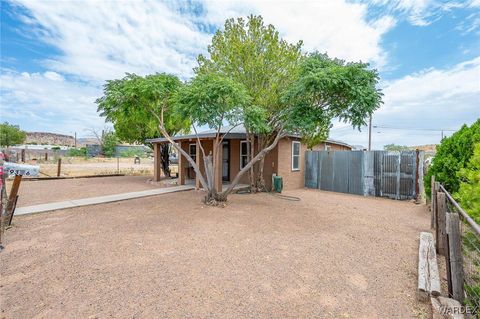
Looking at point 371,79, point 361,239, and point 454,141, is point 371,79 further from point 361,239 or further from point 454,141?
point 361,239

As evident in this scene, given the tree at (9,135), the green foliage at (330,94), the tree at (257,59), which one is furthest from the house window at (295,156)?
the tree at (9,135)

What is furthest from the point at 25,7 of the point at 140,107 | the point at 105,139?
the point at 105,139

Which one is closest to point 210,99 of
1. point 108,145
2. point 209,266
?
point 209,266

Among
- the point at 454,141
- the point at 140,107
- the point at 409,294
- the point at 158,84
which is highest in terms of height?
the point at 158,84

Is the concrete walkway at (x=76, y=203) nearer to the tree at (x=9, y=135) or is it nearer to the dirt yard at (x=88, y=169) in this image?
the dirt yard at (x=88, y=169)

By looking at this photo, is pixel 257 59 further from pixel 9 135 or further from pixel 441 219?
pixel 9 135

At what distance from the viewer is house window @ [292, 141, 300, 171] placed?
1223 centimetres

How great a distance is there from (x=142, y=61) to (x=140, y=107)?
18.4 ft

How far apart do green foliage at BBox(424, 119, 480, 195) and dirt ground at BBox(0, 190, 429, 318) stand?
55.0 inches

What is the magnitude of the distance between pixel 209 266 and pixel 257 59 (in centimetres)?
734

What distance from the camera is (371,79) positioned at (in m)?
6.57

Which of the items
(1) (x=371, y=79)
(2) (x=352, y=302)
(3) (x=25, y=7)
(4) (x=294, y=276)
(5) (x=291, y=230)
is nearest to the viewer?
(2) (x=352, y=302)

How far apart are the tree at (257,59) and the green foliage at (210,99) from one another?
1.94 m

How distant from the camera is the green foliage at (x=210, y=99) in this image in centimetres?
660
